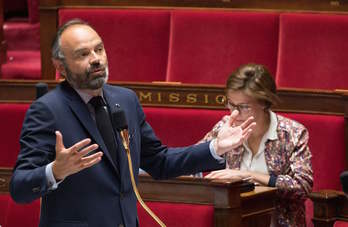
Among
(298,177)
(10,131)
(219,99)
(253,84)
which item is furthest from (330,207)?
(10,131)

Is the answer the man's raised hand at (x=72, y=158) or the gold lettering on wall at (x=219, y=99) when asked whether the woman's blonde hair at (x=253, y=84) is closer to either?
the gold lettering on wall at (x=219, y=99)

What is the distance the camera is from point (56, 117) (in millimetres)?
625

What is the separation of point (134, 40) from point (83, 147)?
652 millimetres

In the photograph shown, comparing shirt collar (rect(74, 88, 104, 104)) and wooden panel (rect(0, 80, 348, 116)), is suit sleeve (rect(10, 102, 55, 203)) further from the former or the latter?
wooden panel (rect(0, 80, 348, 116))

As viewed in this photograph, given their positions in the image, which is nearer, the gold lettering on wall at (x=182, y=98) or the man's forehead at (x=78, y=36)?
the man's forehead at (x=78, y=36)

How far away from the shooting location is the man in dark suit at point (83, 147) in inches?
23.7

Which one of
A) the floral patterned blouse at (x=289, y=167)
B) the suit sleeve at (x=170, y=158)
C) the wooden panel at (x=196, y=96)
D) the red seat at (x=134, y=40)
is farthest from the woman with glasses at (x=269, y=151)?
the red seat at (x=134, y=40)

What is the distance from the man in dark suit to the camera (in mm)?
602

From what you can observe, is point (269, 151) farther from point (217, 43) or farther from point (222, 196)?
point (217, 43)

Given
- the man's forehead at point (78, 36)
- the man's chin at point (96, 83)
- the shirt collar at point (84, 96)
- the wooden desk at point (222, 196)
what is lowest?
the wooden desk at point (222, 196)

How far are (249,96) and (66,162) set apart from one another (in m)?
0.39

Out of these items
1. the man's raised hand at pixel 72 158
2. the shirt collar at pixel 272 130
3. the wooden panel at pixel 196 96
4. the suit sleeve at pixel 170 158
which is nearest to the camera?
the man's raised hand at pixel 72 158

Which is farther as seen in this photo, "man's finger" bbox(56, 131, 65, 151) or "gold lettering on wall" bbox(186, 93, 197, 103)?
"gold lettering on wall" bbox(186, 93, 197, 103)

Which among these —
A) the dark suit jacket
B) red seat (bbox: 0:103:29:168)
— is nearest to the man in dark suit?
the dark suit jacket
